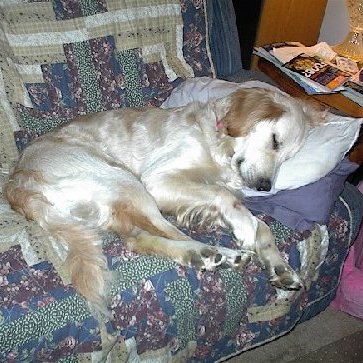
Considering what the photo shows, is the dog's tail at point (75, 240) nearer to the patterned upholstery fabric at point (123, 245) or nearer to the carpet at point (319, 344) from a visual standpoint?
the patterned upholstery fabric at point (123, 245)

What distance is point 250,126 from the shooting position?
263 cm

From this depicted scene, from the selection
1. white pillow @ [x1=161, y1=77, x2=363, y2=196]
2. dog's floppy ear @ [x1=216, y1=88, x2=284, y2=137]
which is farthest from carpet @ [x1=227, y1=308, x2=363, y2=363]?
dog's floppy ear @ [x1=216, y1=88, x2=284, y2=137]

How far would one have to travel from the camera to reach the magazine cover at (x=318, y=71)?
346 cm

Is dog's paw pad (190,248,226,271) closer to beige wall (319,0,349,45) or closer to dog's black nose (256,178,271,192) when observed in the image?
dog's black nose (256,178,271,192)

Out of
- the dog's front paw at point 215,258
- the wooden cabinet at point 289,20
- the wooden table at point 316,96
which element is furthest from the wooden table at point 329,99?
the dog's front paw at point 215,258

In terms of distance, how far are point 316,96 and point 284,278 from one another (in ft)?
4.88

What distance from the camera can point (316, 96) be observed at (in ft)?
11.3

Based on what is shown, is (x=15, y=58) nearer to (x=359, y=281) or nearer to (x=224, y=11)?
(x=224, y=11)

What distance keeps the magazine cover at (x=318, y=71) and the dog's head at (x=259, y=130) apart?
2.66 ft

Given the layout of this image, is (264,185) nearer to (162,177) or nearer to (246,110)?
(246,110)

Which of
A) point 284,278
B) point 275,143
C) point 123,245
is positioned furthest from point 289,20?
point 123,245

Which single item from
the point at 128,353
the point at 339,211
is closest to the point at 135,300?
the point at 128,353

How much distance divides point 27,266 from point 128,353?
551 millimetres

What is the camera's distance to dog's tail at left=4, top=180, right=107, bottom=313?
6.81ft
